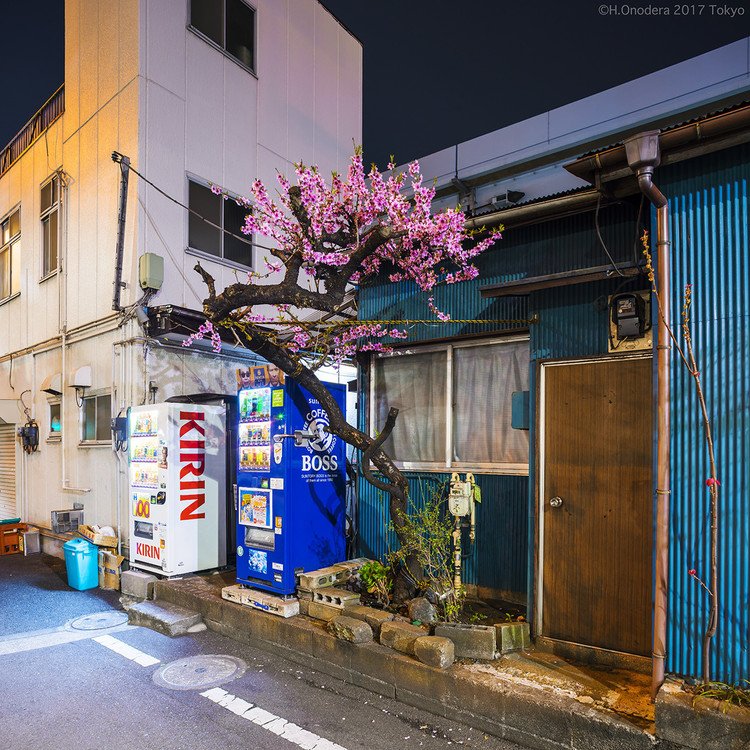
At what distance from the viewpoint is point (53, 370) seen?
13148mm

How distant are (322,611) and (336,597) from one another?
0.25 m

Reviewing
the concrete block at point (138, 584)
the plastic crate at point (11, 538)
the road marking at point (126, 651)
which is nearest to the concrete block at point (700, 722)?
the road marking at point (126, 651)

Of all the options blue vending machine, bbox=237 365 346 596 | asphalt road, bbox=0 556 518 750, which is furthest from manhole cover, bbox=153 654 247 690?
blue vending machine, bbox=237 365 346 596

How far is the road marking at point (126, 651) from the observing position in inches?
253

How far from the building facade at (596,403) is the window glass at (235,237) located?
5.16m

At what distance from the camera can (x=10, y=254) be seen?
52.3ft

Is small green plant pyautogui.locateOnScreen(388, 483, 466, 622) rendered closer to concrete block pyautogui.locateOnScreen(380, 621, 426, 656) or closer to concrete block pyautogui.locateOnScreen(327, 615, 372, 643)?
concrete block pyautogui.locateOnScreen(380, 621, 426, 656)

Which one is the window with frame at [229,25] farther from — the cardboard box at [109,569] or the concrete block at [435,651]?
the concrete block at [435,651]

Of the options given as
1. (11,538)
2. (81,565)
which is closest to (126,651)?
(81,565)

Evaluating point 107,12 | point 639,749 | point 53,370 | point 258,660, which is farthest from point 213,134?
point 639,749

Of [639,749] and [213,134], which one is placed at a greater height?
[213,134]

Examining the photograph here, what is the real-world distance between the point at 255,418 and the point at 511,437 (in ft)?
11.1

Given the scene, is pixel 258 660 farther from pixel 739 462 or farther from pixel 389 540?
pixel 739 462

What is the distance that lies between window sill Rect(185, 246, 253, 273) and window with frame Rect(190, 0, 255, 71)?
4.69 m
